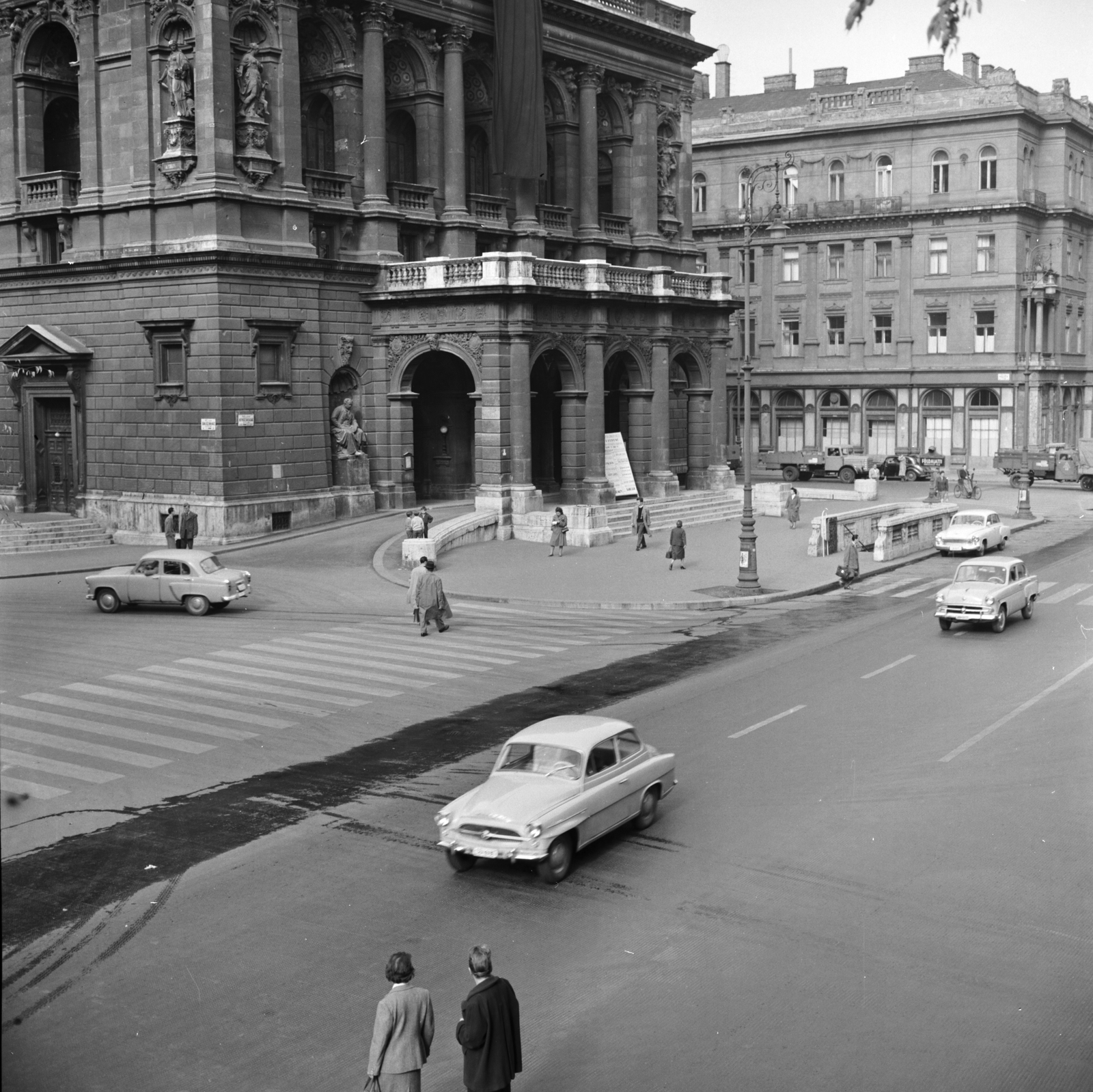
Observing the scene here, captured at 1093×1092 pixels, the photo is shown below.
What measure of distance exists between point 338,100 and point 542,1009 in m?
43.6

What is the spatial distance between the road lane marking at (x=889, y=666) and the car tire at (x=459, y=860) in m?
12.3

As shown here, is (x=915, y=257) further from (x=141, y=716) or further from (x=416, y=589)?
(x=141, y=716)

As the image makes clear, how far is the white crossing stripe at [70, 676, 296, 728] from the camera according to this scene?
22.8 meters

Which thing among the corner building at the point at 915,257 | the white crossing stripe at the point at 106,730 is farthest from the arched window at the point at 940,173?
the white crossing stripe at the point at 106,730

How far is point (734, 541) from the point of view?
163ft

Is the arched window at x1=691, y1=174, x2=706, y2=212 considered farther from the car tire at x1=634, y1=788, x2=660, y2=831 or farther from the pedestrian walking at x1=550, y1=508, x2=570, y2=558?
the car tire at x1=634, y1=788, x2=660, y2=831

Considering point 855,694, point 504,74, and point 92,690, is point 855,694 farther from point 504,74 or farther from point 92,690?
point 504,74

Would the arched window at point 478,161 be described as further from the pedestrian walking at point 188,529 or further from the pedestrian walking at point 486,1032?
the pedestrian walking at point 486,1032

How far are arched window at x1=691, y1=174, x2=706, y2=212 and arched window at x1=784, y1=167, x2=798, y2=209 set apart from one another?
17.6ft

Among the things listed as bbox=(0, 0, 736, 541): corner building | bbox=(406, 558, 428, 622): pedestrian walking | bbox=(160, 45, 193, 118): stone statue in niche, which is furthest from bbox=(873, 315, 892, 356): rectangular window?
bbox=(406, 558, 428, 622): pedestrian walking

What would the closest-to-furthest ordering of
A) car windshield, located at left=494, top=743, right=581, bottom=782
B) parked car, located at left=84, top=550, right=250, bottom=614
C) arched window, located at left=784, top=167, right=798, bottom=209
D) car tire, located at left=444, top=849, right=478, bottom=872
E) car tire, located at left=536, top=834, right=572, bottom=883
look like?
1. car tire, located at left=536, top=834, right=572, bottom=883
2. car tire, located at left=444, top=849, right=478, bottom=872
3. car windshield, located at left=494, top=743, right=581, bottom=782
4. parked car, located at left=84, top=550, right=250, bottom=614
5. arched window, located at left=784, top=167, right=798, bottom=209

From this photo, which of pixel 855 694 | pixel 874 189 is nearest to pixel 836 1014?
pixel 855 694

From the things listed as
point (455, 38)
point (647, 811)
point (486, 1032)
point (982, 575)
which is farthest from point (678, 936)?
point (455, 38)

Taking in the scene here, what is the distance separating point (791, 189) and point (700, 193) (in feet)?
20.5
